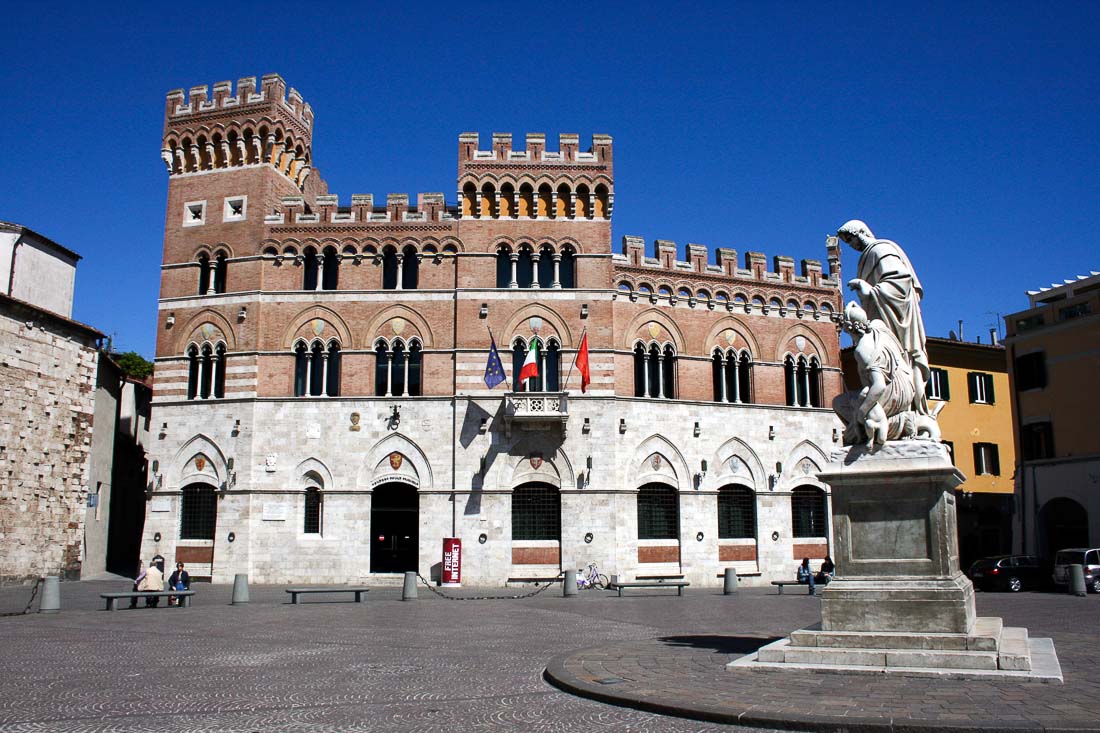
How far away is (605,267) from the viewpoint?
34.8 meters

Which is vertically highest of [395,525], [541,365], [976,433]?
[541,365]

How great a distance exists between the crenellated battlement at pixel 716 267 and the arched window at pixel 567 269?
1.62 meters

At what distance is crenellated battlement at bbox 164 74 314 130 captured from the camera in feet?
119

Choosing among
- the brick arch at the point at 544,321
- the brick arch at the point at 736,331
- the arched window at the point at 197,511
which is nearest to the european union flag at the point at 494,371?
the brick arch at the point at 544,321

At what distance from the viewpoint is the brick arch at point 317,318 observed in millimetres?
34263

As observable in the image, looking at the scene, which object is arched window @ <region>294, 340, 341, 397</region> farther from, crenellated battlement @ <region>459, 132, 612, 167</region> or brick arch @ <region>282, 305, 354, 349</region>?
crenellated battlement @ <region>459, 132, 612, 167</region>

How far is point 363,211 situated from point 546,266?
7371 millimetres

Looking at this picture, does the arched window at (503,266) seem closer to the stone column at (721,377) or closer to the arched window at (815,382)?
the stone column at (721,377)

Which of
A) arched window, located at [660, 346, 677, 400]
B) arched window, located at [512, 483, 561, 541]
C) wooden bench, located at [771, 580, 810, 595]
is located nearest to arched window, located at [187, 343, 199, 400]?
arched window, located at [512, 483, 561, 541]

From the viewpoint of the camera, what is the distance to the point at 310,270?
116ft

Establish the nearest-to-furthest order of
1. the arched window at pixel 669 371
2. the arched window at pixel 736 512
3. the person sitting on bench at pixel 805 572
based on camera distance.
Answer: the person sitting on bench at pixel 805 572 < the arched window at pixel 736 512 < the arched window at pixel 669 371

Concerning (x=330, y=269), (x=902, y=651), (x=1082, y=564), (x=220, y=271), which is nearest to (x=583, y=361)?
(x=330, y=269)

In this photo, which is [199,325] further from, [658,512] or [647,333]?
[658,512]

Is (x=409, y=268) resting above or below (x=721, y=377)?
above
